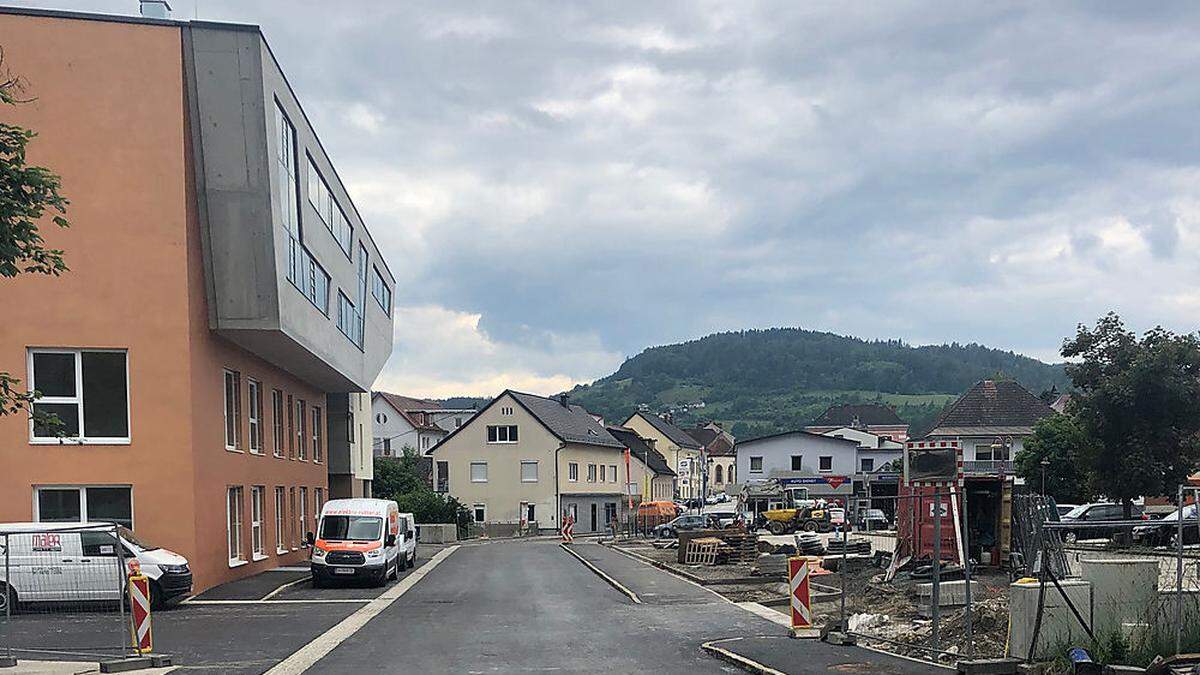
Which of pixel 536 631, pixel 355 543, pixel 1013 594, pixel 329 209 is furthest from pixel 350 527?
pixel 1013 594

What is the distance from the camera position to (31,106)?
81.8 feet

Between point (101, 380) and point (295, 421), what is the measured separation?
48.5ft

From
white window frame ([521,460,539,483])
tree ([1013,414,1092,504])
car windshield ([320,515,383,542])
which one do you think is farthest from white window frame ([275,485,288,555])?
white window frame ([521,460,539,483])

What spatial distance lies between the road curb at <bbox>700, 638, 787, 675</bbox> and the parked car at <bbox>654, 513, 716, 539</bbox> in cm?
4060

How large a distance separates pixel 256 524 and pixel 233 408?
4.31m

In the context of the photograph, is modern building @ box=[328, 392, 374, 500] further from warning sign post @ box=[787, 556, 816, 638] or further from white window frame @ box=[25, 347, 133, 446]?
warning sign post @ box=[787, 556, 816, 638]

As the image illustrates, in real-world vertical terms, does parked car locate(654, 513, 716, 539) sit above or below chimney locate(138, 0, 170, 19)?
below

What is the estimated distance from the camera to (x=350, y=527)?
30.9m

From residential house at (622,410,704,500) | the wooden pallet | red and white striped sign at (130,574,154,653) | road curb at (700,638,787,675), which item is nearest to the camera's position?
road curb at (700,638,787,675)

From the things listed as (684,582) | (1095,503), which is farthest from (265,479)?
(1095,503)

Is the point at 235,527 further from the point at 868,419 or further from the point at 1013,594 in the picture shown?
the point at 868,419

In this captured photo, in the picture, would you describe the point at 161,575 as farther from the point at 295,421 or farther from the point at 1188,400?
the point at 1188,400

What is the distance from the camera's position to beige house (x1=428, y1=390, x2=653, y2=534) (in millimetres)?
79875

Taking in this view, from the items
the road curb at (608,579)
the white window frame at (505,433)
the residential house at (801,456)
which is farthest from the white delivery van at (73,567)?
the residential house at (801,456)
